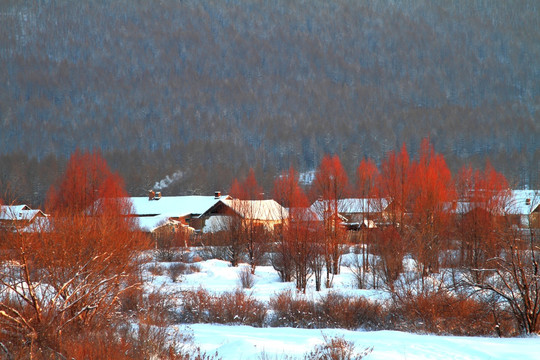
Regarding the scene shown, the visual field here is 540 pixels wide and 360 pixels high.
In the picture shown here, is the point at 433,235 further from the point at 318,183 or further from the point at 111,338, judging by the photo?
the point at 111,338

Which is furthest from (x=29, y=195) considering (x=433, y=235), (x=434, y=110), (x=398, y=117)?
(x=434, y=110)

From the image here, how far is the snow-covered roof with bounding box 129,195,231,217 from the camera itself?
60.8m

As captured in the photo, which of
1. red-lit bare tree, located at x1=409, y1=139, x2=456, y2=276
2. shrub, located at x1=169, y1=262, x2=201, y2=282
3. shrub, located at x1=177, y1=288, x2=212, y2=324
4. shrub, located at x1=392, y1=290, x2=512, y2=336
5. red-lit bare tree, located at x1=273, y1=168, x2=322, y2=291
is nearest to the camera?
shrub, located at x1=392, y1=290, x2=512, y2=336

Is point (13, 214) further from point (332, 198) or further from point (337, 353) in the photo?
point (332, 198)

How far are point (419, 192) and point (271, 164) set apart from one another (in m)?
110

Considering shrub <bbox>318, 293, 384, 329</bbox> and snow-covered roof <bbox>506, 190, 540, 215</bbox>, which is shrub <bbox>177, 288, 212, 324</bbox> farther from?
snow-covered roof <bbox>506, 190, 540, 215</bbox>

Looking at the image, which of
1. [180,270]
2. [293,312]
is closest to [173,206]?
[180,270]

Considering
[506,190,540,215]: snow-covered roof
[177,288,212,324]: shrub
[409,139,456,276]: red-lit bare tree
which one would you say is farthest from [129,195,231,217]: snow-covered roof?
[177,288,212,324]: shrub

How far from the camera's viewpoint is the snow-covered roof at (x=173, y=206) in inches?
2392

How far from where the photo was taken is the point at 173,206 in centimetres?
6272

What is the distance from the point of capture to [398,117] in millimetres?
194500

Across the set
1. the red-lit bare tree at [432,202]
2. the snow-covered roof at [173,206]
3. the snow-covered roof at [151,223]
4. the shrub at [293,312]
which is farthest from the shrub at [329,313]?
the snow-covered roof at [173,206]

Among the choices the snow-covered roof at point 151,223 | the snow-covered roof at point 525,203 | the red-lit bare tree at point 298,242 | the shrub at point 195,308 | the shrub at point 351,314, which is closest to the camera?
the snow-covered roof at point 525,203

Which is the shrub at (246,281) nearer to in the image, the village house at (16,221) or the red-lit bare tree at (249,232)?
the red-lit bare tree at (249,232)
